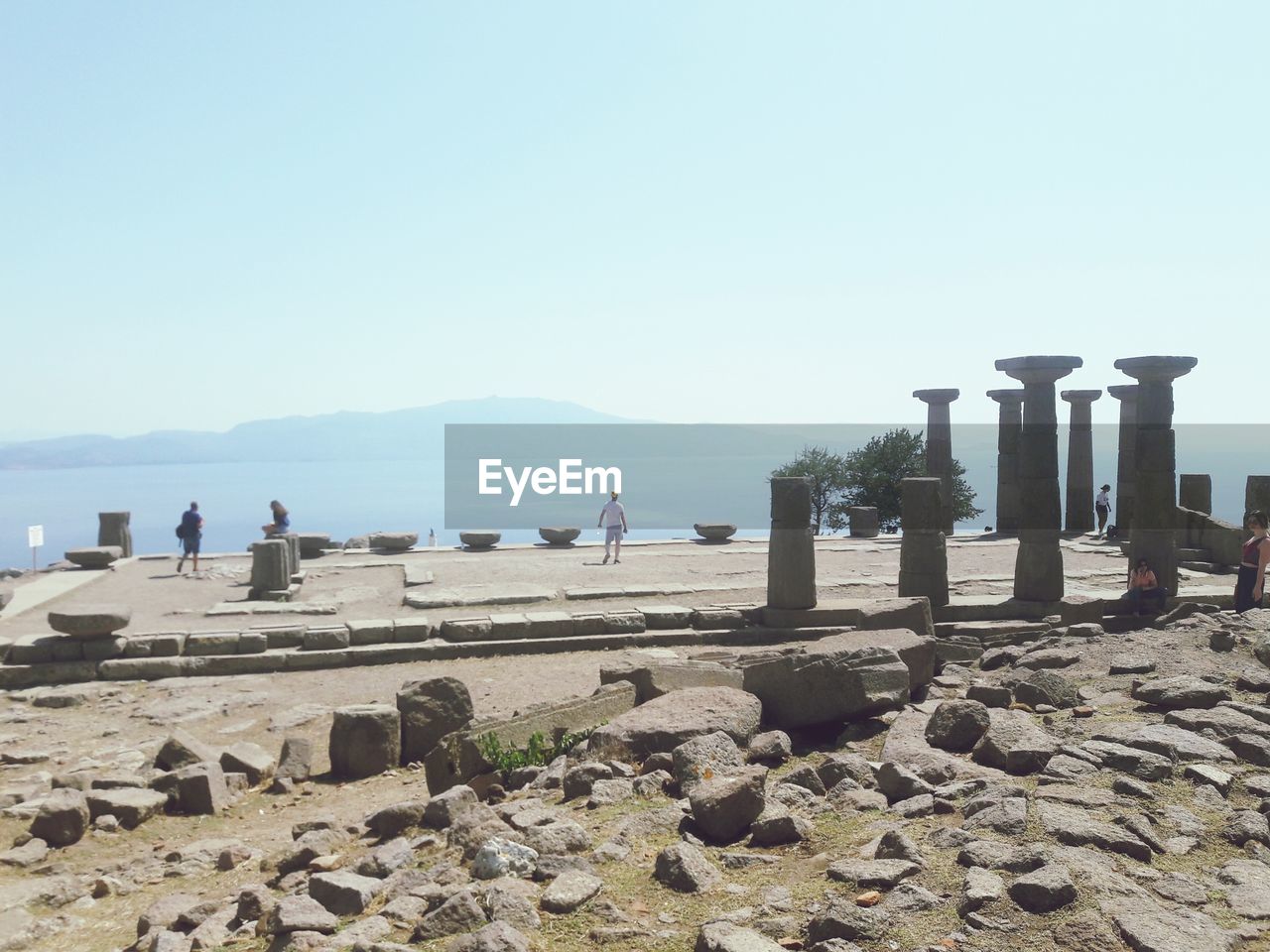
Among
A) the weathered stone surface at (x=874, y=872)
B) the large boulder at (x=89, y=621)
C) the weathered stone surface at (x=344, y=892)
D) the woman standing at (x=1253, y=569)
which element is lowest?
the weathered stone surface at (x=344, y=892)

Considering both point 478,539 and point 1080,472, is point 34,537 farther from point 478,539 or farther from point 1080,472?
point 1080,472

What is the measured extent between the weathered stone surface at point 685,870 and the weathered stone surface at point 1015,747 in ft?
7.90

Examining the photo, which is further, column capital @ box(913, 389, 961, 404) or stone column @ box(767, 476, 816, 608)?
column capital @ box(913, 389, 961, 404)

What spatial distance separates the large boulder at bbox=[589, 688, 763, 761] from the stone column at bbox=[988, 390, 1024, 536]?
2105 cm

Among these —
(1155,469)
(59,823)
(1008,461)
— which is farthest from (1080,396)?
(59,823)

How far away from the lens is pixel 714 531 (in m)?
26.0

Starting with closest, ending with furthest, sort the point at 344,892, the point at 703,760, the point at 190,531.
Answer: the point at 344,892 < the point at 703,760 < the point at 190,531

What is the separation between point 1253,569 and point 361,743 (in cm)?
1089

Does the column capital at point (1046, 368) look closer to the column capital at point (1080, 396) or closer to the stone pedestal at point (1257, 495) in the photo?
the stone pedestal at point (1257, 495)

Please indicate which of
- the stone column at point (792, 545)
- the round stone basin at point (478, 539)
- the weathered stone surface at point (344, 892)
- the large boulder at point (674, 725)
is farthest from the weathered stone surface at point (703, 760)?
the round stone basin at point (478, 539)

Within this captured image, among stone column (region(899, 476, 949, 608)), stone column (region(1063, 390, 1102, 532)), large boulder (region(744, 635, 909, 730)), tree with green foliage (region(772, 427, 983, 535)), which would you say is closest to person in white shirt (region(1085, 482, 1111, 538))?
stone column (region(1063, 390, 1102, 532))

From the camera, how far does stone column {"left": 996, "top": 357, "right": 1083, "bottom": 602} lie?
1506cm

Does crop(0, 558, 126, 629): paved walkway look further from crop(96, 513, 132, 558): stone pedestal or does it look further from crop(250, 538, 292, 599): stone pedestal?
crop(250, 538, 292, 599): stone pedestal

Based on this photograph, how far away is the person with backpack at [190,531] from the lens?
2030 centimetres
